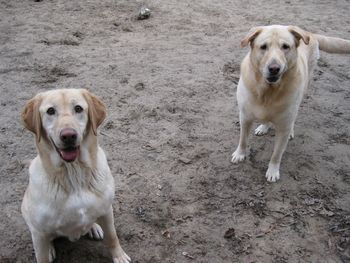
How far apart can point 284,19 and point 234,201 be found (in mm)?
4021

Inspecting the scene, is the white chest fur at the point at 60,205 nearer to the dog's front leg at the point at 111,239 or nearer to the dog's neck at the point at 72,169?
the dog's neck at the point at 72,169

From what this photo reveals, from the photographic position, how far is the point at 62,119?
207cm

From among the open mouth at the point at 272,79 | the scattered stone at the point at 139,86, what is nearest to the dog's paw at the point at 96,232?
the open mouth at the point at 272,79

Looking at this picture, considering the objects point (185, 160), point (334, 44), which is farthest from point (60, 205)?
point (334, 44)

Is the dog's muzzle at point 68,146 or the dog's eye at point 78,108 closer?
the dog's muzzle at point 68,146

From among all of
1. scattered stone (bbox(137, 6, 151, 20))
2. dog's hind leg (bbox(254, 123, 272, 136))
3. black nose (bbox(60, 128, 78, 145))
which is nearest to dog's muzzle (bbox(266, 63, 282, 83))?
dog's hind leg (bbox(254, 123, 272, 136))

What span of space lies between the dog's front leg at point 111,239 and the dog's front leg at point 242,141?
137 cm

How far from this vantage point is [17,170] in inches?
131

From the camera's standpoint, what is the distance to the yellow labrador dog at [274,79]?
2.86 meters

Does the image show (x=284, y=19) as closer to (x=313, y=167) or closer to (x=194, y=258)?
(x=313, y=167)

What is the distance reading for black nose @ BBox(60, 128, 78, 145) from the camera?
200 cm

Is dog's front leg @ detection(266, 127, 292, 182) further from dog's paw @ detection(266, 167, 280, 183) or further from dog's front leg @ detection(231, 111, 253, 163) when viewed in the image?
dog's front leg @ detection(231, 111, 253, 163)

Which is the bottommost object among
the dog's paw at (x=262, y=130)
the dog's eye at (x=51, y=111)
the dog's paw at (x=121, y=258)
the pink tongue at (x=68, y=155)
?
the dog's paw at (x=121, y=258)

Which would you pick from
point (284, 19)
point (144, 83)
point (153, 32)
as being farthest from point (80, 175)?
point (284, 19)
